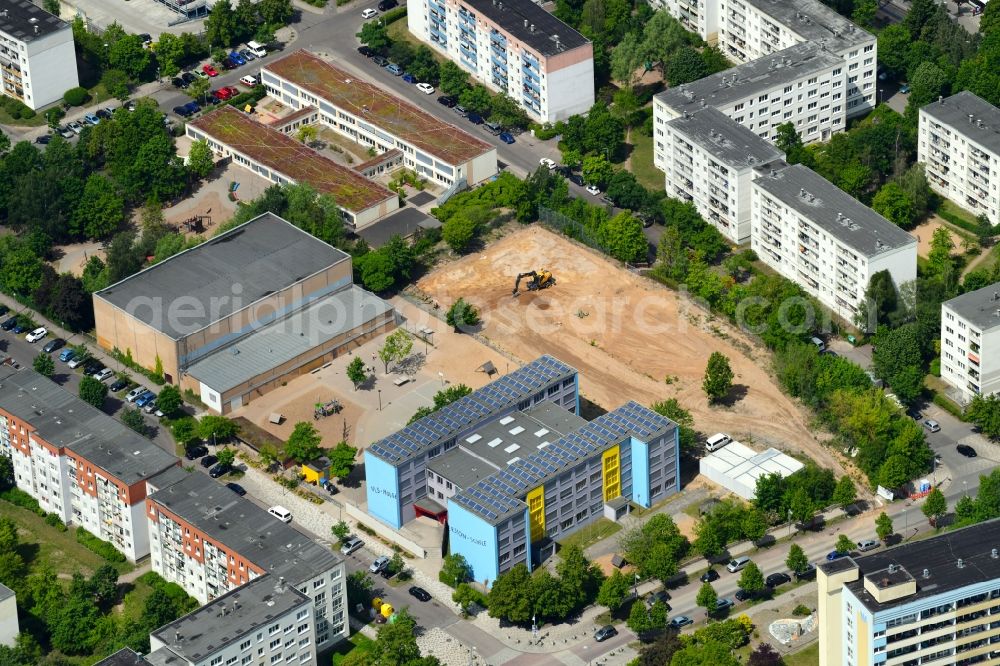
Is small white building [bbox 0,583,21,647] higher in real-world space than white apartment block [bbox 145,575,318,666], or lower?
lower

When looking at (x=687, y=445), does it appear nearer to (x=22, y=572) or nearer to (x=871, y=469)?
(x=871, y=469)

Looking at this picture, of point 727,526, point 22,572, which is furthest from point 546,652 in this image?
point 22,572

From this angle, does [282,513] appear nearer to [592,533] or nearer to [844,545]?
[592,533]

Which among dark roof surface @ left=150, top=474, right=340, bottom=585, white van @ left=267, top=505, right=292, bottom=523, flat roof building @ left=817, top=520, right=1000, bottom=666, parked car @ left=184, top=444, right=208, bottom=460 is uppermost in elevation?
flat roof building @ left=817, top=520, right=1000, bottom=666

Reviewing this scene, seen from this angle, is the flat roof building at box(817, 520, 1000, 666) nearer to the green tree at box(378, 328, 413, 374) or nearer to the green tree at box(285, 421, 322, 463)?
the green tree at box(285, 421, 322, 463)

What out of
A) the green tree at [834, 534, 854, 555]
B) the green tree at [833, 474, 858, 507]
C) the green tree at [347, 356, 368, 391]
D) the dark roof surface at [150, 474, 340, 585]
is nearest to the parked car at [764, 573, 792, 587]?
the green tree at [834, 534, 854, 555]

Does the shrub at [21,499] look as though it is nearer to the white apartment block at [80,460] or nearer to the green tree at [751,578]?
the white apartment block at [80,460]
